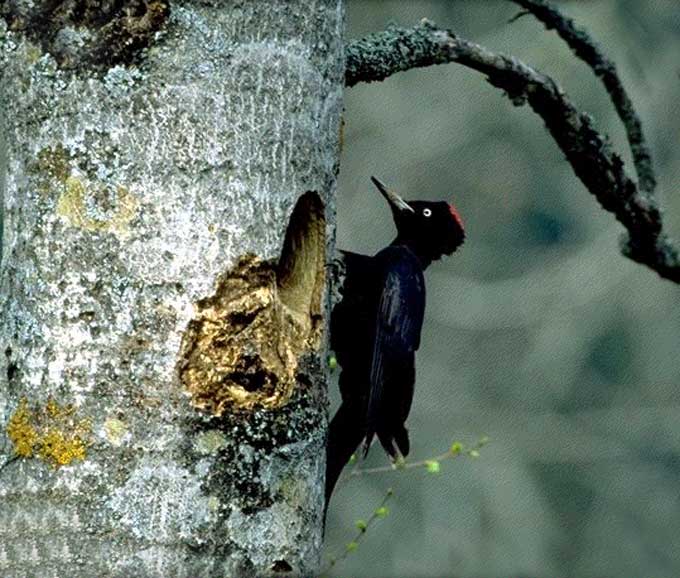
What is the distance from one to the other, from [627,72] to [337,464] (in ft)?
31.5

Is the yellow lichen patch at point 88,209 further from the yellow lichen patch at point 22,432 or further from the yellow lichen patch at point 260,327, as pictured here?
the yellow lichen patch at point 22,432

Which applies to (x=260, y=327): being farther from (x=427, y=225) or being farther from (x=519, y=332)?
(x=519, y=332)

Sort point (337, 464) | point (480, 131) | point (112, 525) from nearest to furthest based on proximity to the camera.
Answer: point (112, 525) → point (337, 464) → point (480, 131)

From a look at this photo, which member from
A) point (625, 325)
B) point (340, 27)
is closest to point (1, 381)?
point (340, 27)

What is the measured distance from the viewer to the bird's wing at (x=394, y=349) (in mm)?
4898

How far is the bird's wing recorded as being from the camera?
490 cm

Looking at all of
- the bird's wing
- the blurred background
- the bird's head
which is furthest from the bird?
the blurred background

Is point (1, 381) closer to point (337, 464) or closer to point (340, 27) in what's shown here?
point (340, 27)

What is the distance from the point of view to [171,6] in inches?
120

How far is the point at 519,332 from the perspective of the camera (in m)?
15.0

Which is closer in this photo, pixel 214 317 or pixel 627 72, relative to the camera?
pixel 214 317

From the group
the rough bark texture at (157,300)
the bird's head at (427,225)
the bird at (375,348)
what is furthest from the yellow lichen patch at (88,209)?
the bird's head at (427,225)

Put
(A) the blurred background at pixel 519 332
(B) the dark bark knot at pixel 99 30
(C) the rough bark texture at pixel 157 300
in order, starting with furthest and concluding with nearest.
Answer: (A) the blurred background at pixel 519 332 → (B) the dark bark knot at pixel 99 30 → (C) the rough bark texture at pixel 157 300

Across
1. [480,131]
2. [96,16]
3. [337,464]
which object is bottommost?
[337,464]
